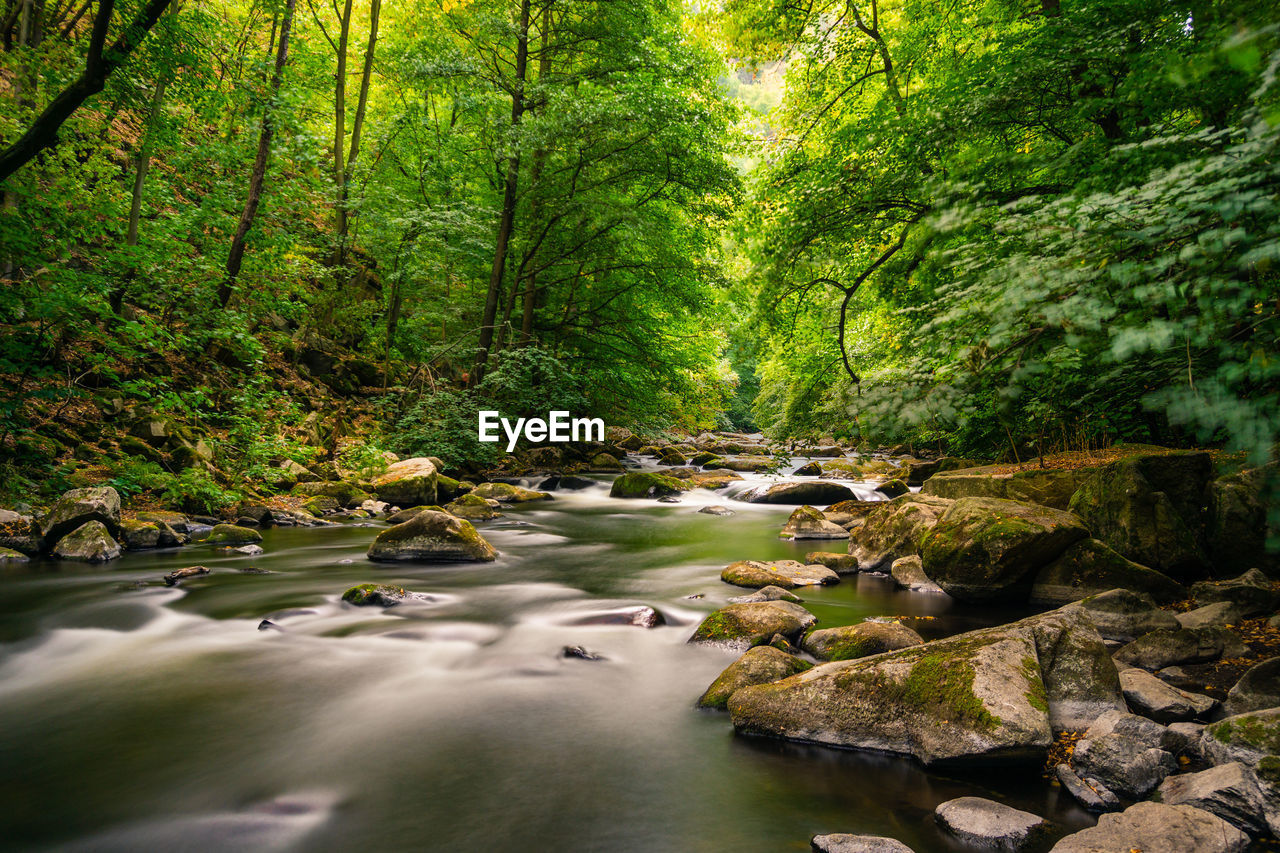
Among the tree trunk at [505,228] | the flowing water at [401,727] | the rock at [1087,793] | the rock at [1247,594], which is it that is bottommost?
the flowing water at [401,727]

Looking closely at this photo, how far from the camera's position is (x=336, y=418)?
14.6m

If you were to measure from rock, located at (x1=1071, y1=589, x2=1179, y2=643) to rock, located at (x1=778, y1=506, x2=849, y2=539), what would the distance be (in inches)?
210

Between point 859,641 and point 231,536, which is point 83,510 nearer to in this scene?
point 231,536

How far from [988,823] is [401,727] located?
3772mm

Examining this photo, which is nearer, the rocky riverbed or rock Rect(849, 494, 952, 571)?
the rocky riverbed

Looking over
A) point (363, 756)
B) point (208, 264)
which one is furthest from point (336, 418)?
point (363, 756)

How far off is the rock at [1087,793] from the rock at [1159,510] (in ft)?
13.5

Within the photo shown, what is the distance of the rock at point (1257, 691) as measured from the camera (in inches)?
132

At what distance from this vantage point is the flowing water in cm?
316

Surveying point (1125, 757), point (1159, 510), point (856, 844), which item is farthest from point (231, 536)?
point (1159, 510)

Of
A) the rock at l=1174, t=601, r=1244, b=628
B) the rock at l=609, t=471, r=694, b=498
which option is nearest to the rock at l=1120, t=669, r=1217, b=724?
the rock at l=1174, t=601, r=1244, b=628

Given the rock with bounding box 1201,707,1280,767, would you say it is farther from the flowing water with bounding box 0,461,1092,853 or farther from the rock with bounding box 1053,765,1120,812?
the flowing water with bounding box 0,461,1092,853

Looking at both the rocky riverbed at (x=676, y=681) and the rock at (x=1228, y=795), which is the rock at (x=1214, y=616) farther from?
the rock at (x=1228, y=795)

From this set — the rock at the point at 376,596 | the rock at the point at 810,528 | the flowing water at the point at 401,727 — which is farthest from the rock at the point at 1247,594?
the rock at the point at 376,596
